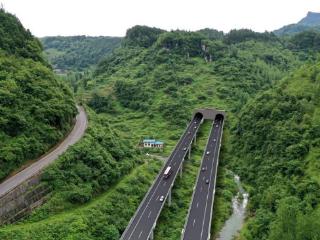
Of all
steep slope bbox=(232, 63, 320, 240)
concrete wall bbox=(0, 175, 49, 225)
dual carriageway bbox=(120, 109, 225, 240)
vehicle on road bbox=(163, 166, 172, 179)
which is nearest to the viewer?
concrete wall bbox=(0, 175, 49, 225)

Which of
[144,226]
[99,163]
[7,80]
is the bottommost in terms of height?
[144,226]

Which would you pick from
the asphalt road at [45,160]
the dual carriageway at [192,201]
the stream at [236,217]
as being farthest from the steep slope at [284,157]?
the asphalt road at [45,160]

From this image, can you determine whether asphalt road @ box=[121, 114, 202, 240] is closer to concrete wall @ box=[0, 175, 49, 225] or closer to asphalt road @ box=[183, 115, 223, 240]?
asphalt road @ box=[183, 115, 223, 240]

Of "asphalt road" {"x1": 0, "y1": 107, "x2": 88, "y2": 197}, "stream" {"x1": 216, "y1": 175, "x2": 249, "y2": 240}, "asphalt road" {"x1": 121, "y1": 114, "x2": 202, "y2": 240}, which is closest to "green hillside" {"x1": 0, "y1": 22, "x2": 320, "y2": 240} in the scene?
"stream" {"x1": 216, "y1": 175, "x2": 249, "y2": 240}

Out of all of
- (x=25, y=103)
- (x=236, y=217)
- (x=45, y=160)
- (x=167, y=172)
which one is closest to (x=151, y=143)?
(x=167, y=172)

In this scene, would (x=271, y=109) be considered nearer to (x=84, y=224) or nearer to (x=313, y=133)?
(x=313, y=133)

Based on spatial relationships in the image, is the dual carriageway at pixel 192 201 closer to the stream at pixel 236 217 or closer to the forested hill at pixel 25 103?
the stream at pixel 236 217

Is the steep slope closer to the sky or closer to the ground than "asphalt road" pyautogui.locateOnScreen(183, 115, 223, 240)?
closer to the sky

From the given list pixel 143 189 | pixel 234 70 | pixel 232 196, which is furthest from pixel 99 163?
pixel 234 70

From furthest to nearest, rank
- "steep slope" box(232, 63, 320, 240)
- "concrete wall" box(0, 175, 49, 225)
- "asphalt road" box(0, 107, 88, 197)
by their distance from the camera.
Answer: "asphalt road" box(0, 107, 88, 197)
"steep slope" box(232, 63, 320, 240)
"concrete wall" box(0, 175, 49, 225)
